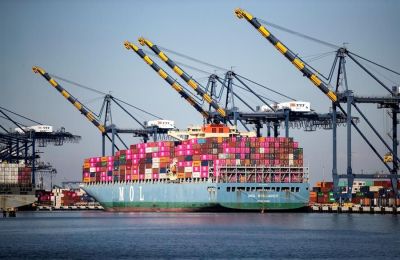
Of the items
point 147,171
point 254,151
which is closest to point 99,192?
point 147,171

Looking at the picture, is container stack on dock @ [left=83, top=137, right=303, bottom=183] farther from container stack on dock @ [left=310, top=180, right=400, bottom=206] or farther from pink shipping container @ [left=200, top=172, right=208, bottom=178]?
container stack on dock @ [left=310, top=180, right=400, bottom=206]

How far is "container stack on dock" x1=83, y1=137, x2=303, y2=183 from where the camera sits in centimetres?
13000

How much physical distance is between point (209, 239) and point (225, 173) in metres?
48.1

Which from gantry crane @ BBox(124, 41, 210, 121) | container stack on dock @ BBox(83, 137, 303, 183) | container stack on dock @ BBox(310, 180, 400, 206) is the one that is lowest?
container stack on dock @ BBox(310, 180, 400, 206)

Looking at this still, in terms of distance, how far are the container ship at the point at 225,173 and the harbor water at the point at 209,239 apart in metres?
17.5

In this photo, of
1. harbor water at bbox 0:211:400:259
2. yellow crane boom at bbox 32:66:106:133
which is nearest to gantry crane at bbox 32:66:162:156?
yellow crane boom at bbox 32:66:106:133

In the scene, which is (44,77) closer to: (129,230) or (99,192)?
(99,192)

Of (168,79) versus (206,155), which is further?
(168,79)

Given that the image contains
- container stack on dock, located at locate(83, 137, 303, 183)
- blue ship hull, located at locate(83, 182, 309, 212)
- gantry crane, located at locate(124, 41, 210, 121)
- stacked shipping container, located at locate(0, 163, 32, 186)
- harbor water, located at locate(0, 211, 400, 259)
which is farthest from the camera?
stacked shipping container, located at locate(0, 163, 32, 186)

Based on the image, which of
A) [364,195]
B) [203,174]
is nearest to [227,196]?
[203,174]

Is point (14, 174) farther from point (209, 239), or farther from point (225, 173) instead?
point (209, 239)

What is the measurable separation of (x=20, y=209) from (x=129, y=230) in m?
96.1

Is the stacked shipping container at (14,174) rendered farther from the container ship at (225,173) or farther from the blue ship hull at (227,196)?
the blue ship hull at (227,196)

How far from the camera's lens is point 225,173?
129 metres
